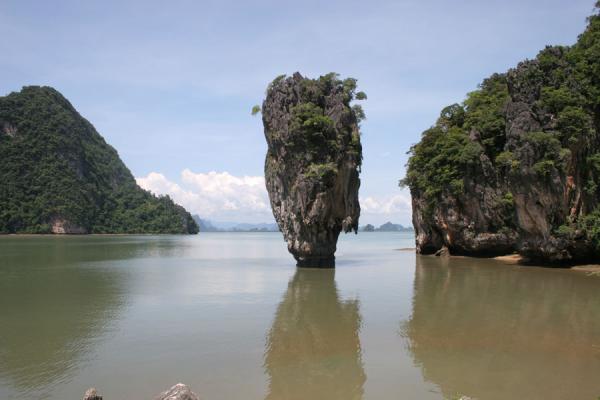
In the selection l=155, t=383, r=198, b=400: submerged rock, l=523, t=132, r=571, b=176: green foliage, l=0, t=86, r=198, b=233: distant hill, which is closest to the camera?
l=155, t=383, r=198, b=400: submerged rock

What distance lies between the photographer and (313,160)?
88.7ft

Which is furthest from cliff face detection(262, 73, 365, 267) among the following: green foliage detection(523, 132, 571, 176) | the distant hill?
the distant hill

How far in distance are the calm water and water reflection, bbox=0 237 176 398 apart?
0.17 feet

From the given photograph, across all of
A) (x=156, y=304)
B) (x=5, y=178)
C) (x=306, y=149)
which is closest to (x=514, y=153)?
(x=306, y=149)

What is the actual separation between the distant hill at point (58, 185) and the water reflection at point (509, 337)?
94890 mm

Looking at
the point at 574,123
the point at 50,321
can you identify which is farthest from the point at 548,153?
the point at 50,321

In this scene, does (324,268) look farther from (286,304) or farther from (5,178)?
(5,178)

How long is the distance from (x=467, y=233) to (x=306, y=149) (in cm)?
1621

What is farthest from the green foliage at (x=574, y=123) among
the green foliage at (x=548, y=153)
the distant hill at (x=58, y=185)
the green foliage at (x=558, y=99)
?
the distant hill at (x=58, y=185)

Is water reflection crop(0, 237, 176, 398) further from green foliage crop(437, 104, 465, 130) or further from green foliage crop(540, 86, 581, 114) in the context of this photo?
green foliage crop(437, 104, 465, 130)

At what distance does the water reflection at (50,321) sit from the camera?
9033mm

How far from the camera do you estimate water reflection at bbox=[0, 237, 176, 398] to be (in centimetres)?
903

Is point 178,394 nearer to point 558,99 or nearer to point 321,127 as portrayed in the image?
point 321,127

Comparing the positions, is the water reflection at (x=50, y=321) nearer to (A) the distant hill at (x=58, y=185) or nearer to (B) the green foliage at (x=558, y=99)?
(B) the green foliage at (x=558, y=99)
